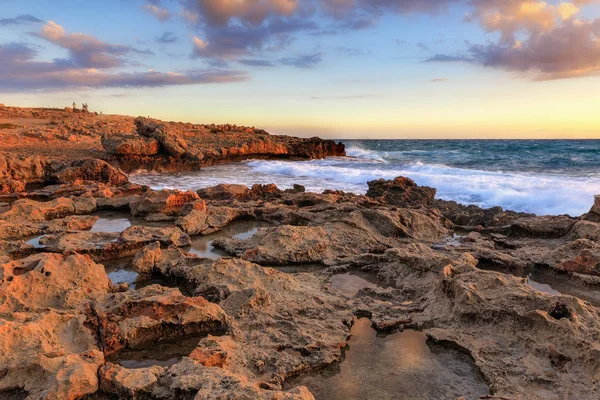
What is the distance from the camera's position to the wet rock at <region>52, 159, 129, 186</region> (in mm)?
12000

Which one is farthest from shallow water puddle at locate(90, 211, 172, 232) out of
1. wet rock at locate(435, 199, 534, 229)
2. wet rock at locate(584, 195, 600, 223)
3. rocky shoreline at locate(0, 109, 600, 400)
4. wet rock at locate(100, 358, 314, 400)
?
wet rock at locate(584, 195, 600, 223)

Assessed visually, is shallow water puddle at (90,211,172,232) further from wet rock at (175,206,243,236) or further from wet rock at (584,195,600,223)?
wet rock at (584,195,600,223)

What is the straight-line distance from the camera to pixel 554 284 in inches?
191

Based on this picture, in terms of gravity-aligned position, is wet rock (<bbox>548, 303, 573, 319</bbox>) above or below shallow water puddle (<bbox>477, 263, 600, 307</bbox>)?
above

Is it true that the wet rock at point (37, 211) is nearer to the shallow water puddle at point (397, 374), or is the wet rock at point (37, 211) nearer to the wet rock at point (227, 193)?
the wet rock at point (227, 193)

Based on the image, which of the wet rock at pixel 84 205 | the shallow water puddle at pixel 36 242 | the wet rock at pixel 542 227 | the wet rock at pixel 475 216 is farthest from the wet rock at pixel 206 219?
the wet rock at pixel 542 227

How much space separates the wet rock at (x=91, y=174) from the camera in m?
12.0

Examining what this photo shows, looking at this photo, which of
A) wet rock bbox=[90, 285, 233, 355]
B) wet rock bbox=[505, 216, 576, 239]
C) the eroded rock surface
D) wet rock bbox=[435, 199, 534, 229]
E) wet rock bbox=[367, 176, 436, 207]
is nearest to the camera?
the eroded rock surface

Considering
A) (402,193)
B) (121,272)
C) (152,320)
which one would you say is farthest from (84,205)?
(402,193)

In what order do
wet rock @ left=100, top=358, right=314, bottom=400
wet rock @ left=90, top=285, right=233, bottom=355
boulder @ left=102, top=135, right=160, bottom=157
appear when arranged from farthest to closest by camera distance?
boulder @ left=102, top=135, right=160, bottom=157
wet rock @ left=90, top=285, right=233, bottom=355
wet rock @ left=100, top=358, right=314, bottom=400

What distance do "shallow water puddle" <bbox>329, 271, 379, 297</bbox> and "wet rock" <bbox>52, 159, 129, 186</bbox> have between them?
919 centimetres

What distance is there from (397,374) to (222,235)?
14.4ft

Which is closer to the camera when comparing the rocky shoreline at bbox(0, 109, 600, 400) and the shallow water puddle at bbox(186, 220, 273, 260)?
the rocky shoreline at bbox(0, 109, 600, 400)

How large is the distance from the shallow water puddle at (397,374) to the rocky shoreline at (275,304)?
0.24 feet
